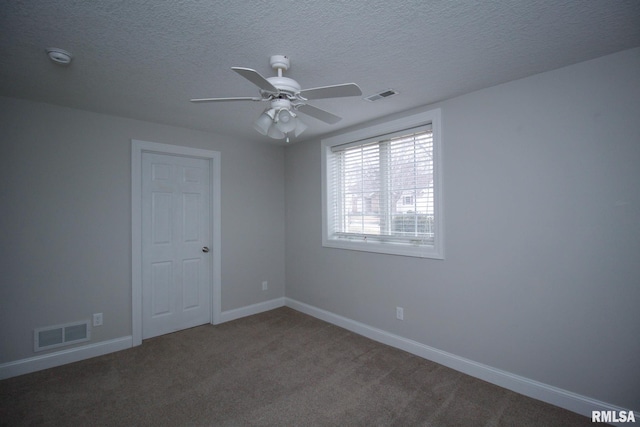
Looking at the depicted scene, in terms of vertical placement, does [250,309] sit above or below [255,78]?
below

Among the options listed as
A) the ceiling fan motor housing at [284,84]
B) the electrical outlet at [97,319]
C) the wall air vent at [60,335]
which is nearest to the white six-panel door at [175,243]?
the electrical outlet at [97,319]

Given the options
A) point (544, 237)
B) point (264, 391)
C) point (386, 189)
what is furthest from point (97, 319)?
point (544, 237)

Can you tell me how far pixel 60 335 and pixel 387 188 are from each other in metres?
3.54

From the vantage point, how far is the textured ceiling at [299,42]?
1.51 meters

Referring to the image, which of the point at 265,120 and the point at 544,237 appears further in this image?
the point at 544,237

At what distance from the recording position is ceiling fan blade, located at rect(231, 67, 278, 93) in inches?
55.0

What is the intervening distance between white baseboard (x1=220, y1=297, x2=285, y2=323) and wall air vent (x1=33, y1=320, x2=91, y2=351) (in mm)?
1409

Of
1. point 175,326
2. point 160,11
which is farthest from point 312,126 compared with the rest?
point 175,326

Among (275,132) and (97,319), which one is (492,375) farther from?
(97,319)

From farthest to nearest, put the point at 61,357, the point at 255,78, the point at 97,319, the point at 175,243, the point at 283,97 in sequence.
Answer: the point at 175,243 < the point at 97,319 < the point at 61,357 < the point at 283,97 < the point at 255,78

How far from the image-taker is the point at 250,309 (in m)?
4.14

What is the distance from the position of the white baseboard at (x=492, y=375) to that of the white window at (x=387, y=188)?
896mm

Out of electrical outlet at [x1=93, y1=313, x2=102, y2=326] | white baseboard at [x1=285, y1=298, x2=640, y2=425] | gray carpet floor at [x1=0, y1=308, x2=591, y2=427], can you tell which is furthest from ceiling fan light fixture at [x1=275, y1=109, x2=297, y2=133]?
electrical outlet at [x1=93, y1=313, x2=102, y2=326]

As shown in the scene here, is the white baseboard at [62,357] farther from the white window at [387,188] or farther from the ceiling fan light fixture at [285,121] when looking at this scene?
the ceiling fan light fixture at [285,121]
